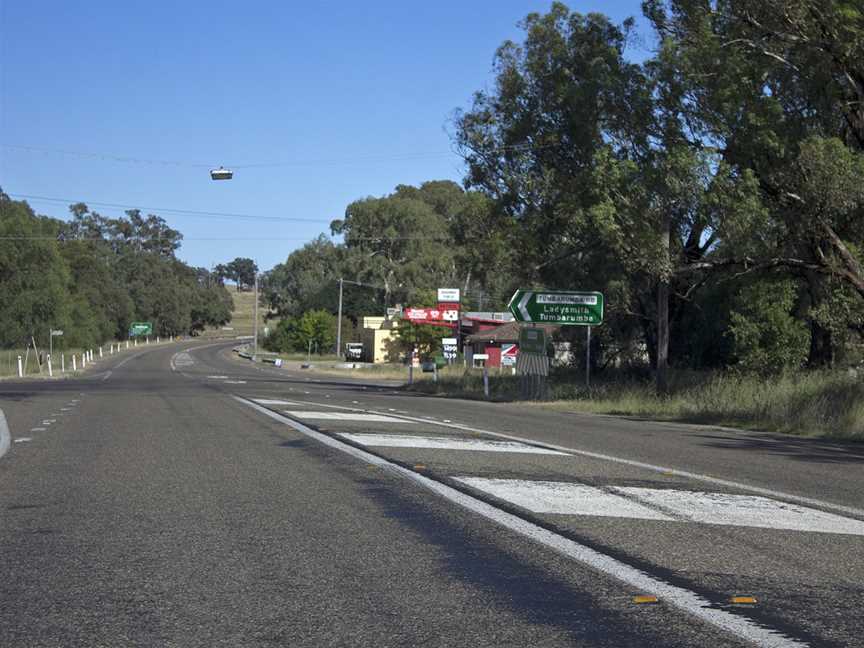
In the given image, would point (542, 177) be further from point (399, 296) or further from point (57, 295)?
point (399, 296)

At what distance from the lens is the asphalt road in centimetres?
508

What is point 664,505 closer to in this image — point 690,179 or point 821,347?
point 690,179

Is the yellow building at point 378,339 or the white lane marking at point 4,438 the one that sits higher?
the yellow building at point 378,339

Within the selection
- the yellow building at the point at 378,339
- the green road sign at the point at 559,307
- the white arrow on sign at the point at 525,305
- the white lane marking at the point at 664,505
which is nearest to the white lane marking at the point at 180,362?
the yellow building at the point at 378,339

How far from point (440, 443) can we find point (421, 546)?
6276 mm

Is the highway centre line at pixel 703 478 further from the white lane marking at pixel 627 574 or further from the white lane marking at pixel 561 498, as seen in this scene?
the white lane marking at pixel 627 574

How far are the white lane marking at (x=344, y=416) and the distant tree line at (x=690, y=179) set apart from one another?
11054 millimetres

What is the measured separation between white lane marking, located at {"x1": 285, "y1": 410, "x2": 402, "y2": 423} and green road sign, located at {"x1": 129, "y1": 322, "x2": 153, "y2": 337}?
405ft

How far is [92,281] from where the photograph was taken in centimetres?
12300

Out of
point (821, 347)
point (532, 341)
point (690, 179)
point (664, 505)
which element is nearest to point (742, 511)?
point (664, 505)

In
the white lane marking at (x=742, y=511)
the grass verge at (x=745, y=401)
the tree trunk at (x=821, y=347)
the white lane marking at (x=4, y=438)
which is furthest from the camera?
the tree trunk at (x=821, y=347)

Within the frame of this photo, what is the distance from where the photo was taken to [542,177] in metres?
33.7

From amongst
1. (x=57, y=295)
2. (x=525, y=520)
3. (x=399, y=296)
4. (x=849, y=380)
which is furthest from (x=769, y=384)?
(x=399, y=296)

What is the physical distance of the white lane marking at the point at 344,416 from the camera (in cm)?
1719
